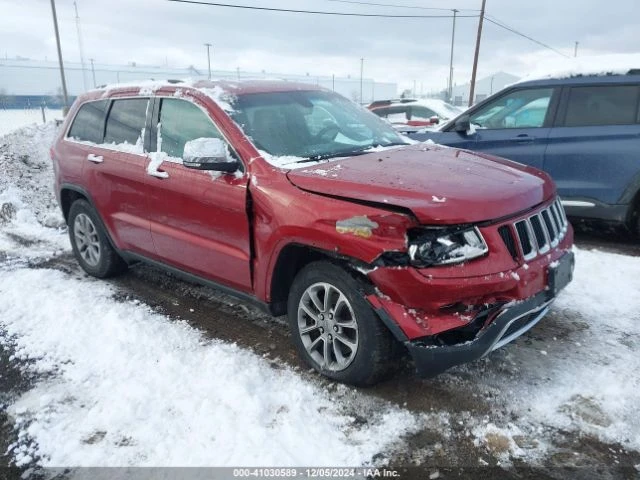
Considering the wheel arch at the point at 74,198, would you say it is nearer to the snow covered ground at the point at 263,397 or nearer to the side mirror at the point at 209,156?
the snow covered ground at the point at 263,397

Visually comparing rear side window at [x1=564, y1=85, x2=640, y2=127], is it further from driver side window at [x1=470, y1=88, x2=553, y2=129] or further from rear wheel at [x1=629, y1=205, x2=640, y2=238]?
rear wheel at [x1=629, y1=205, x2=640, y2=238]

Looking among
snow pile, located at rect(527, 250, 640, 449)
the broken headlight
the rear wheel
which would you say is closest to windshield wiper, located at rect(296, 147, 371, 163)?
the broken headlight

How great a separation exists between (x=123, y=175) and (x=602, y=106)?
4.89 meters

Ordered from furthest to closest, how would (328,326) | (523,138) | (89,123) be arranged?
(523,138)
(89,123)
(328,326)

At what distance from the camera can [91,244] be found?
5074mm

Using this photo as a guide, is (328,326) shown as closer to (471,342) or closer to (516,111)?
(471,342)

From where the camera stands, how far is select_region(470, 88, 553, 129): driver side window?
5.86 m

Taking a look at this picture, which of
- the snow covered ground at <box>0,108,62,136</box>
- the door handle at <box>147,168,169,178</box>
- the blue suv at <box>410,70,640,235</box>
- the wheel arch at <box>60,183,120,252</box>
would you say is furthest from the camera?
the snow covered ground at <box>0,108,62,136</box>

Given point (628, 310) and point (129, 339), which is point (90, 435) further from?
point (628, 310)

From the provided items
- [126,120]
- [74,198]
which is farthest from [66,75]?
[126,120]

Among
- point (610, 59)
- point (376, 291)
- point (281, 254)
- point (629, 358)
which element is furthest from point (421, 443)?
Answer: point (610, 59)

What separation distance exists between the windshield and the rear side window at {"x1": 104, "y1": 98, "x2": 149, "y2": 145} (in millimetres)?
1052

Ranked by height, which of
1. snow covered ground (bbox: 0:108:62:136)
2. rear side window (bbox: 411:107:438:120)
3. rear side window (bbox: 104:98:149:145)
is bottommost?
snow covered ground (bbox: 0:108:62:136)

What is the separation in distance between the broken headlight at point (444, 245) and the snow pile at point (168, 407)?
914 millimetres
